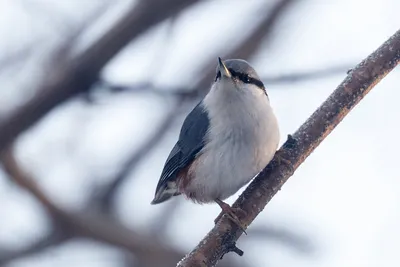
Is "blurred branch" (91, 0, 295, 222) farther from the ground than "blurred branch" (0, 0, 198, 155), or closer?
farther from the ground

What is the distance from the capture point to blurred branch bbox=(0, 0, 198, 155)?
1216 millimetres

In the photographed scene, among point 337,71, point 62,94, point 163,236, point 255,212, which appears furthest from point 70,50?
point 163,236

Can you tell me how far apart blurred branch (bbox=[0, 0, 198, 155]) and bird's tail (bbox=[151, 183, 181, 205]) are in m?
1.51

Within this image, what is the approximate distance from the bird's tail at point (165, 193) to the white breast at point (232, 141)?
0.19 m

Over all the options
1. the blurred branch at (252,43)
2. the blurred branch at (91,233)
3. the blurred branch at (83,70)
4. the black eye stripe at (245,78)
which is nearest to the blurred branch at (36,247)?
the blurred branch at (91,233)

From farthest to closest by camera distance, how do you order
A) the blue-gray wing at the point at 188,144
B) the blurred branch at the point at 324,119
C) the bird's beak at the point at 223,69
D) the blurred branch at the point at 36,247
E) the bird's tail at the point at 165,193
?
the bird's tail at the point at 165,193, the blue-gray wing at the point at 188,144, the bird's beak at the point at 223,69, the blurred branch at the point at 324,119, the blurred branch at the point at 36,247

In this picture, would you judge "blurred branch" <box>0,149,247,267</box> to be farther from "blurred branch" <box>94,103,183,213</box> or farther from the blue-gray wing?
the blue-gray wing

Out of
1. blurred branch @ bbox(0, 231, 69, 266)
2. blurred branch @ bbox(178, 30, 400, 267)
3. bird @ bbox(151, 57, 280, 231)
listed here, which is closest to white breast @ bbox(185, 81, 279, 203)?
bird @ bbox(151, 57, 280, 231)

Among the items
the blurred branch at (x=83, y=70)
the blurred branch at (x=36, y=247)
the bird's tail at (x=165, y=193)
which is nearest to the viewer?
the blurred branch at (x=83, y=70)

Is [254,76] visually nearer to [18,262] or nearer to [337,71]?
[337,71]

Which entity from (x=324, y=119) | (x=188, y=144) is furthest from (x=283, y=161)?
(x=188, y=144)

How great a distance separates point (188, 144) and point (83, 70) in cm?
147

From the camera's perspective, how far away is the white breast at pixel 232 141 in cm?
244

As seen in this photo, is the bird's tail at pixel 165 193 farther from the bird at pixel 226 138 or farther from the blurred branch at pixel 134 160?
the blurred branch at pixel 134 160
